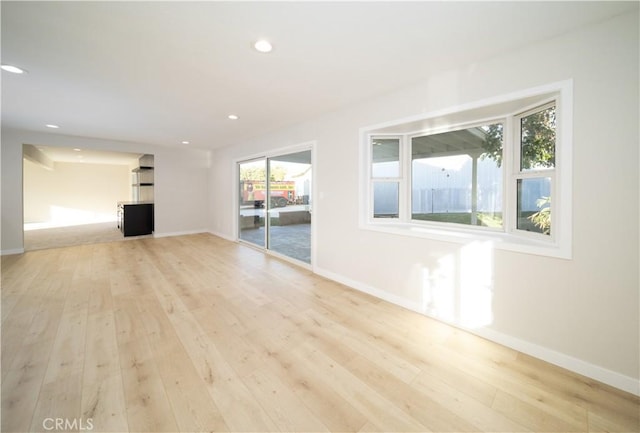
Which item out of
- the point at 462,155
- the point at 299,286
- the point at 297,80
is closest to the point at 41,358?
the point at 299,286

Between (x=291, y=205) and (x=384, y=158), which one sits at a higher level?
(x=384, y=158)

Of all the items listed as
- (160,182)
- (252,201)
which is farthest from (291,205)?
(160,182)

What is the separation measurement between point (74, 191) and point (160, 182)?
7067 mm

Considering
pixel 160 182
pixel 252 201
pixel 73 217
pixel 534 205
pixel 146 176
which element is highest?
pixel 146 176

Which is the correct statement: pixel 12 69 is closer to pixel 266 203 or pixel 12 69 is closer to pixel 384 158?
pixel 266 203

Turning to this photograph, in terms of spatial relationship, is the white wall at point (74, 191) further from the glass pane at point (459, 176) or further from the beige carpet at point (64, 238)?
the glass pane at point (459, 176)

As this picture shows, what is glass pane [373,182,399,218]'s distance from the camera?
136 inches

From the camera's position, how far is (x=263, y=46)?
206 cm

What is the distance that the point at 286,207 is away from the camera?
5.50 meters

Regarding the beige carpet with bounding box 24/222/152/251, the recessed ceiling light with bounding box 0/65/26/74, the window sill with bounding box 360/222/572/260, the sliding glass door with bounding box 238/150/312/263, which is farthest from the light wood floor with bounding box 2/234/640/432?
the beige carpet with bounding box 24/222/152/251

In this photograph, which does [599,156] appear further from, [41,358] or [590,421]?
[41,358]

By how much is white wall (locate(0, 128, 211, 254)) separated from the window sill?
6227mm

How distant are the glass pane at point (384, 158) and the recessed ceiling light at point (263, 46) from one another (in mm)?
1807
